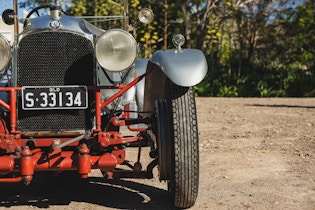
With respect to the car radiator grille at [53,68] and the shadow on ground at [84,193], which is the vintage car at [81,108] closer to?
the car radiator grille at [53,68]

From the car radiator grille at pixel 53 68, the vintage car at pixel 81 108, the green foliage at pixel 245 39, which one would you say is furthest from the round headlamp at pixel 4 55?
the green foliage at pixel 245 39

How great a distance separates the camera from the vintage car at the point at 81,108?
3.96m

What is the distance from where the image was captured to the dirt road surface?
174 inches

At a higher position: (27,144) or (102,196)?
(27,144)

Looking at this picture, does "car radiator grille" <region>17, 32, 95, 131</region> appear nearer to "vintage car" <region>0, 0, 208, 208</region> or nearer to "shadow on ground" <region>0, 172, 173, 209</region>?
"vintage car" <region>0, 0, 208, 208</region>

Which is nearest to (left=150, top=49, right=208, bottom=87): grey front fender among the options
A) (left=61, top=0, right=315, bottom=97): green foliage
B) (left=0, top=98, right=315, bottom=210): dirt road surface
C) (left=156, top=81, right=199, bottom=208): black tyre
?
(left=156, top=81, right=199, bottom=208): black tyre

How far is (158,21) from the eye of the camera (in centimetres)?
1834

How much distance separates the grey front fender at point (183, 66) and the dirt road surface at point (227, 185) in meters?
1.02

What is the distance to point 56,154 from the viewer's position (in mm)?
4012

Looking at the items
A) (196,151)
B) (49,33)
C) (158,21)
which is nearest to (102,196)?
(196,151)

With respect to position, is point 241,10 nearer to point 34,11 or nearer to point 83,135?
point 34,11

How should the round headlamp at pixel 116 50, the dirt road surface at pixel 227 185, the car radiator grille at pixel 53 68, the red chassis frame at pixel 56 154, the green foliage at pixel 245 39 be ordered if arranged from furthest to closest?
1. the green foliage at pixel 245 39
2. the dirt road surface at pixel 227 185
3. the car radiator grille at pixel 53 68
4. the round headlamp at pixel 116 50
5. the red chassis frame at pixel 56 154

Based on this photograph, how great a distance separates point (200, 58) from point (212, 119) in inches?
234

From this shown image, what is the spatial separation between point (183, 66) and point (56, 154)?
108cm
